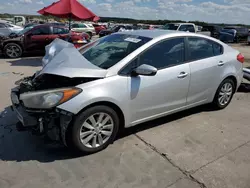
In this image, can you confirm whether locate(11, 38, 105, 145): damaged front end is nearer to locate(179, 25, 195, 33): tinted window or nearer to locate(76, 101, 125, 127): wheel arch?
locate(76, 101, 125, 127): wheel arch

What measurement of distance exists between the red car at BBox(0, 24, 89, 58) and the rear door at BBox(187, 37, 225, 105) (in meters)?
6.95

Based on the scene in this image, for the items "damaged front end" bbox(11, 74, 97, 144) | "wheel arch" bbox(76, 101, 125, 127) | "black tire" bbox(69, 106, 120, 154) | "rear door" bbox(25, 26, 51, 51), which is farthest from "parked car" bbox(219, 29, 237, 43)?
"damaged front end" bbox(11, 74, 97, 144)

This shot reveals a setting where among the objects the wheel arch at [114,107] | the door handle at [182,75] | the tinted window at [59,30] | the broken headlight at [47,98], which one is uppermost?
the tinted window at [59,30]

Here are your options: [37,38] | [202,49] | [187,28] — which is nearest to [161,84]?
[202,49]

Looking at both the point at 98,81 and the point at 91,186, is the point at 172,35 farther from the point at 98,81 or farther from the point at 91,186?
the point at 91,186

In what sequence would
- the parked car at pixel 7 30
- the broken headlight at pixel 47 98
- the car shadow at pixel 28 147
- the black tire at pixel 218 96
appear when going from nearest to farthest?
the broken headlight at pixel 47 98, the car shadow at pixel 28 147, the black tire at pixel 218 96, the parked car at pixel 7 30

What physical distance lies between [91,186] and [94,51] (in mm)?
2183

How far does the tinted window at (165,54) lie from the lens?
3.52m

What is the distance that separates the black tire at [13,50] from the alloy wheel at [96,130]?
8.88 meters

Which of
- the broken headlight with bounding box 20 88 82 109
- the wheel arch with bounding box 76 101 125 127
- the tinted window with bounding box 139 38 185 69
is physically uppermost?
the tinted window with bounding box 139 38 185 69

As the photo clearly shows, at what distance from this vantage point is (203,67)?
4.08 m

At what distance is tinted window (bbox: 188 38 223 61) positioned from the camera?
404cm

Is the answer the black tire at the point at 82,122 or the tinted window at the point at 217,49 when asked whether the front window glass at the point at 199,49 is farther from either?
the black tire at the point at 82,122

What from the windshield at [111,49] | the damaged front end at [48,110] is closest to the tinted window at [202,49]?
the windshield at [111,49]
